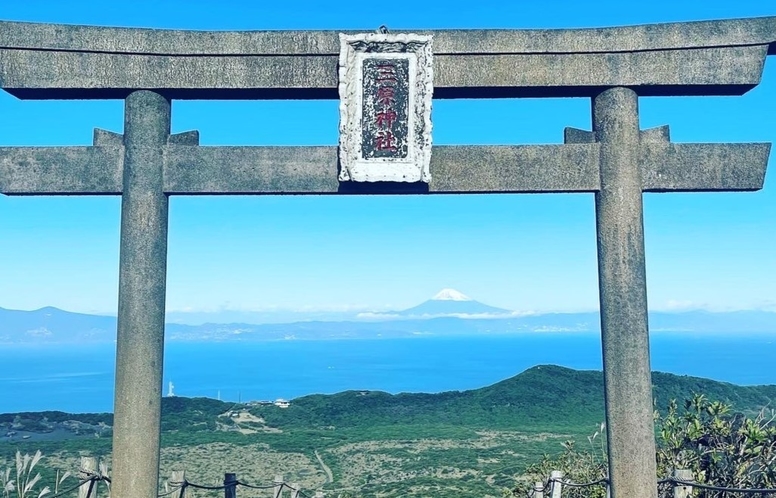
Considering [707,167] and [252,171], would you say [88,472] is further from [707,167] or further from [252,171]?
[707,167]

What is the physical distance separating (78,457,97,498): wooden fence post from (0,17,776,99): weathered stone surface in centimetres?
275

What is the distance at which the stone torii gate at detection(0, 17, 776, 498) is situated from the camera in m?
4.86

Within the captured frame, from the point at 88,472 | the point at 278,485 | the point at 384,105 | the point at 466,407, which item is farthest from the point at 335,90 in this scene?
the point at 466,407

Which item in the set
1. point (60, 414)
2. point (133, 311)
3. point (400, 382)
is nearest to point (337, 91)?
point (133, 311)

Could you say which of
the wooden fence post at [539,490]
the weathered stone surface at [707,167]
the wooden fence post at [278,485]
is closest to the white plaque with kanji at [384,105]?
the weathered stone surface at [707,167]

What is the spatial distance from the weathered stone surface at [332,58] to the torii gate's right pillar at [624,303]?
1.05ft

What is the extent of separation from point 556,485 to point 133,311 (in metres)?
3.83

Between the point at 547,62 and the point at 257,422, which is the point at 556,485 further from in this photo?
the point at 257,422

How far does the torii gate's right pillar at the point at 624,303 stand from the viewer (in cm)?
472

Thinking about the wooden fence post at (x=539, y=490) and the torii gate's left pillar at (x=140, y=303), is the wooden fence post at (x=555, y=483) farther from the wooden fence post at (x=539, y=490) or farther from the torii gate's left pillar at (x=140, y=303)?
the torii gate's left pillar at (x=140, y=303)

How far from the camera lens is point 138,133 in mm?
4902

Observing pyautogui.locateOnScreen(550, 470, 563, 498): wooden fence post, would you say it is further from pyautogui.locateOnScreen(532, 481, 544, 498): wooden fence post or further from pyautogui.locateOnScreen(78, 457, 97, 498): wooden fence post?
pyautogui.locateOnScreen(78, 457, 97, 498): wooden fence post

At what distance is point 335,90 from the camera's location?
497 centimetres

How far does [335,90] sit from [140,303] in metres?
2.06
